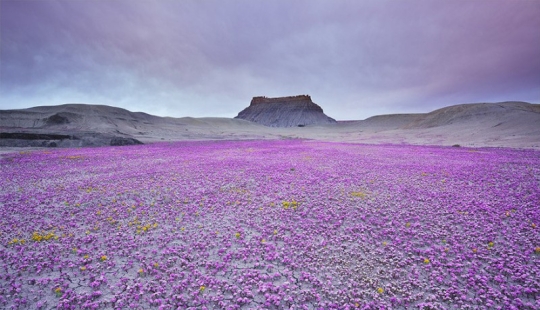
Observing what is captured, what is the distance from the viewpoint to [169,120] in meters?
147

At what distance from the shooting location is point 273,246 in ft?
24.0

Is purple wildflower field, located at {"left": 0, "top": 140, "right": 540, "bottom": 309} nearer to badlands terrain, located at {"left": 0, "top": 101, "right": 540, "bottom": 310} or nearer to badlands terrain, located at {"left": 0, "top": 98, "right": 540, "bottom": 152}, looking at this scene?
badlands terrain, located at {"left": 0, "top": 101, "right": 540, "bottom": 310}

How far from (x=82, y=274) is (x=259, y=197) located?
7.15 metres

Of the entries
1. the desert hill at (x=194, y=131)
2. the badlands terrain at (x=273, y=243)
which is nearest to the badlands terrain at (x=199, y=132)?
the desert hill at (x=194, y=131)

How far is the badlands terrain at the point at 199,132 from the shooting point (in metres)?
43.7

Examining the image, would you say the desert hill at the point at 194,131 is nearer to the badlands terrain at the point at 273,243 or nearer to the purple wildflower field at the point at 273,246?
the badlands terrain at the point at 273,243

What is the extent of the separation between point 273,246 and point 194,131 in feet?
377

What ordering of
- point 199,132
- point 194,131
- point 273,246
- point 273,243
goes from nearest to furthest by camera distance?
1. point 273,246
2. point 273,243
3. point 199,132
4. point 194,131

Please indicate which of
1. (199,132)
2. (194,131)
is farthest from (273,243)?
(194,131)

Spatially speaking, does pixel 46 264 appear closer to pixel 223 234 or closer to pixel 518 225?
pixel 223 234

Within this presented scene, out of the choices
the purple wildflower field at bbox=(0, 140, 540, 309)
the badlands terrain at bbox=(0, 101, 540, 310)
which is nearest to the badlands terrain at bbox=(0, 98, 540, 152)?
the badlands terrain at bbox=(0, 101, 540, 310)

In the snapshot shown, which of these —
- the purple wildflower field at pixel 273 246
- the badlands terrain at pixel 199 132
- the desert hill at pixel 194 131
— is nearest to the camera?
the purple wildflower field at pixel 273 246

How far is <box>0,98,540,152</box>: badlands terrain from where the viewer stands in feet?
143

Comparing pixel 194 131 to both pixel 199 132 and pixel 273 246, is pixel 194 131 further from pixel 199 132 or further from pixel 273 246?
pixel 273 246
